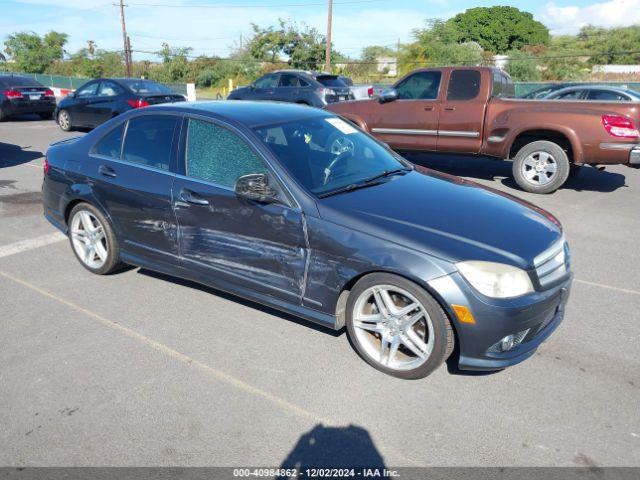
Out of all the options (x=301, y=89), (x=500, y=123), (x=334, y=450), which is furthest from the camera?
(x=301, y=89)

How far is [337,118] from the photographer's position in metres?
4.84

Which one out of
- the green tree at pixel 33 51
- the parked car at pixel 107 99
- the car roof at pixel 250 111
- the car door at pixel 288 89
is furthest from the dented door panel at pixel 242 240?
the green tree at pixel 33 51

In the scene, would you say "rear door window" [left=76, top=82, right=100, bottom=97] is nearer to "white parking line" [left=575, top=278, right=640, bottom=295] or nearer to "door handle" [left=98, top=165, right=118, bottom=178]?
"door handle" [left=98, top=165, right=118, bottom=178]

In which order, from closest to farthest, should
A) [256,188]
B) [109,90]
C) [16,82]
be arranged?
1. [256,188]
2. [109,90]
3. [16,82]

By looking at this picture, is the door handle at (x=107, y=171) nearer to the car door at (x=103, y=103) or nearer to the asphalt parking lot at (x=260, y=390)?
the asphalt parking lot at (x=260, y=390)

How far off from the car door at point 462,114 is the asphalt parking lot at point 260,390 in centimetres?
448

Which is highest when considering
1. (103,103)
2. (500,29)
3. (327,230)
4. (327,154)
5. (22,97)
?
(500,29)

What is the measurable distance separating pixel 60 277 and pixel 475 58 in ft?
166

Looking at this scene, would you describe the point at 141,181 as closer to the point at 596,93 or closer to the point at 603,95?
the point at 596,93

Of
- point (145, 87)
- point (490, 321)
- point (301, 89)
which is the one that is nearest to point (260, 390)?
point (490, 321)

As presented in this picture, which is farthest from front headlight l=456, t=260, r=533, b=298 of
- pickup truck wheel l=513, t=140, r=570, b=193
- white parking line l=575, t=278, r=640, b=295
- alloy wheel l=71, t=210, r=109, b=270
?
pickup truck wheel l=513, t=140, r=570, b=193

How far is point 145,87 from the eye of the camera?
1462 centimetres

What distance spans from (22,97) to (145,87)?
5.88 m

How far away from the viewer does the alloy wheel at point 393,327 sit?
337cm
